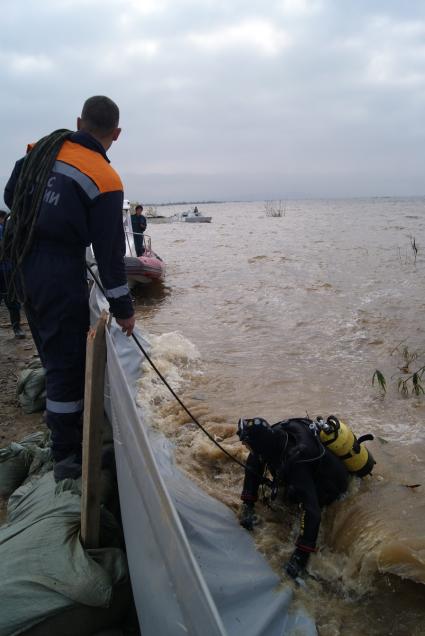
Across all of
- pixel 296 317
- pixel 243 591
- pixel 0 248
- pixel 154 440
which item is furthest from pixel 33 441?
pixel 296 317

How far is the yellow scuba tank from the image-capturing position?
292cm

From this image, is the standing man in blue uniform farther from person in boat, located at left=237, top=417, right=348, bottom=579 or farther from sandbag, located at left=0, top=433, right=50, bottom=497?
person in boat, located at left=237, top=417, right=348, bottom=579

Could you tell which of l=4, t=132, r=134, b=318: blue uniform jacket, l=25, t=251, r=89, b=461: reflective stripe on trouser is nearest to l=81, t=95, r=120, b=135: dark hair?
l=4, t=132, r=134, b=318: blue uniform jacket

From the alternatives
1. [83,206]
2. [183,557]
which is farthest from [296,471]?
[83,206]

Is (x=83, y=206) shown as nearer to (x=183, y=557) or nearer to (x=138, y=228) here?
(x=183, y=557)

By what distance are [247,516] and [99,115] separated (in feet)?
8.75

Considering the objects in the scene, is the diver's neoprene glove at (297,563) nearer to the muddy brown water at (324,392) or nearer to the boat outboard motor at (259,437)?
the muddy brown water at (324,392)

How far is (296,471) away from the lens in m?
2.60

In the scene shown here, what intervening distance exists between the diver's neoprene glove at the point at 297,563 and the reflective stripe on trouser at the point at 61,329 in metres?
1.44

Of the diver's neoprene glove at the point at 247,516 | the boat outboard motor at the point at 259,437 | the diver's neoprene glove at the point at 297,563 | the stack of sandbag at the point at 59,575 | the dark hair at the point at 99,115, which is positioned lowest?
the diver's neoprene glove at the point at 297,563

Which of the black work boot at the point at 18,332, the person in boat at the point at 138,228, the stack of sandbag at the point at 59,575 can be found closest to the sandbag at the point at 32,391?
the stack of sandbag at the point at 59,575

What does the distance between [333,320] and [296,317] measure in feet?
2.46

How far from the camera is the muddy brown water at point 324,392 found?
8.12ft

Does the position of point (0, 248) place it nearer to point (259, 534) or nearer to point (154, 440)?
point (154, 440)
